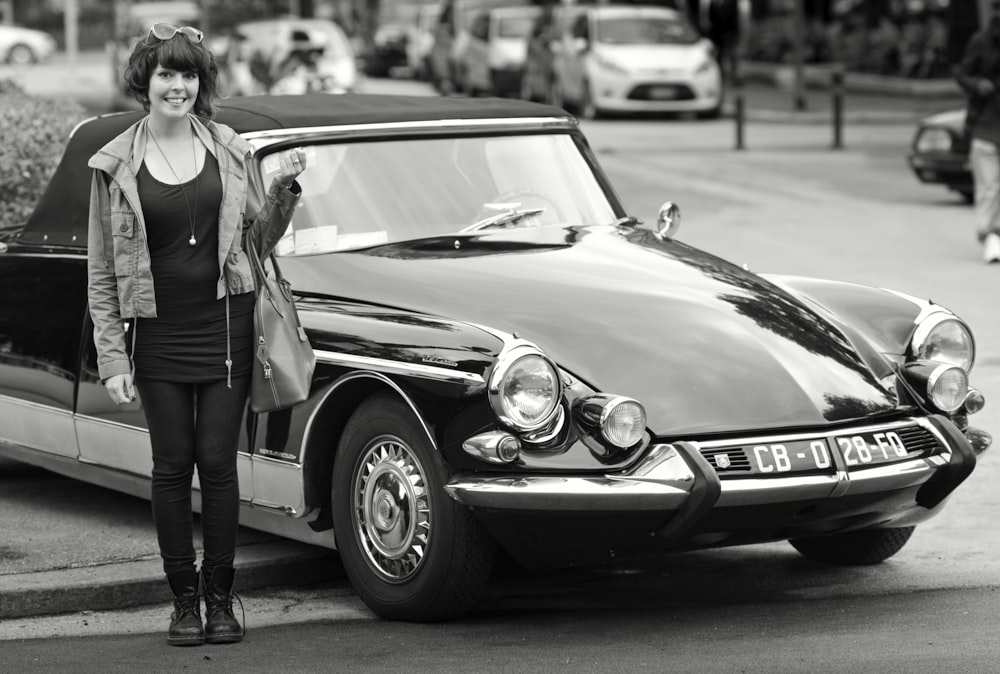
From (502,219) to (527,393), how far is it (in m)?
1.46

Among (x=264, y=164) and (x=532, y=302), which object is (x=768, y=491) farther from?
(x=264, y=164)

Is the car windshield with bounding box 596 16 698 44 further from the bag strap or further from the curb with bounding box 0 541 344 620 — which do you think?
the bag strap

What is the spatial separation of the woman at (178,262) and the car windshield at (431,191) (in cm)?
96

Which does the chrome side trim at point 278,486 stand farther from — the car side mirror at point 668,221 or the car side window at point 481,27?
the car side window at point 481,27

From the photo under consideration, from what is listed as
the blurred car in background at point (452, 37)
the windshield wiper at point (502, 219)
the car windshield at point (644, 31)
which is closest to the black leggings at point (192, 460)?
the windshield wiper at point (502, 219)

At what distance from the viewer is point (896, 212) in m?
17.4

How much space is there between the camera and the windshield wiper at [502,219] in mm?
Result: 6723

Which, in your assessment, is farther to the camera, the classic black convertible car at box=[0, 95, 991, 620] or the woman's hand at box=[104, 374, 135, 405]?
the classic black convertible car at box=[0, 95, 991, 620]

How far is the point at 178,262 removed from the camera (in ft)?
17.6

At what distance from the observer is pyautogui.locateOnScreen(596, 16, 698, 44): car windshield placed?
29.3 m

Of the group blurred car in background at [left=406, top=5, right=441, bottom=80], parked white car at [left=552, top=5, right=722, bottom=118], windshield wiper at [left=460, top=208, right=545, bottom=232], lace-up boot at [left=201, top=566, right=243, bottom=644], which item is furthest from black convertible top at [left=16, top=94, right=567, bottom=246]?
blurred car in background at [left=406, top=5, right=441, bottom=80]

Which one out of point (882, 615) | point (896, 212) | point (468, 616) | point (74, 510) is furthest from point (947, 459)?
point (896, 212)

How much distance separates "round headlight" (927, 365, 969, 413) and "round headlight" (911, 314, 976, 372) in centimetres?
26

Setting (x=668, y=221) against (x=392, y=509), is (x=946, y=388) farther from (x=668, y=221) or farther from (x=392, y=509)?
(x=392, y=509)
